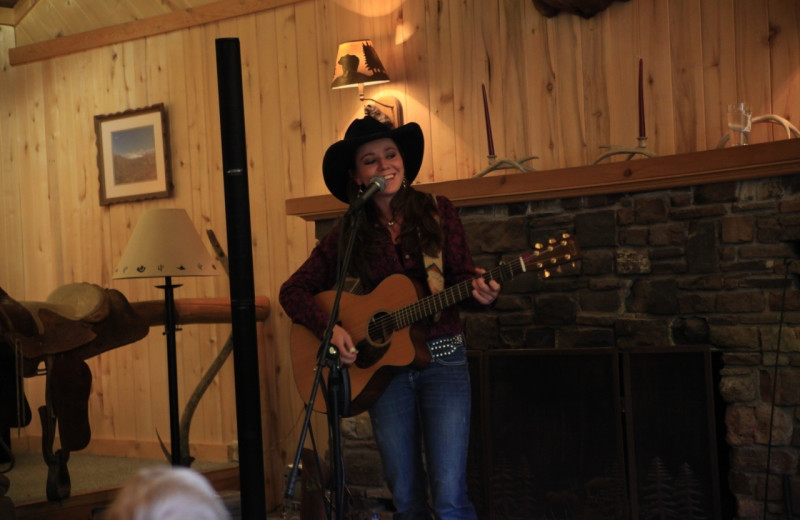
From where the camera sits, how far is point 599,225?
353 cm

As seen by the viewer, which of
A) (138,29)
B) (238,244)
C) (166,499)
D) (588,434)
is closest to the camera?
(166,499)

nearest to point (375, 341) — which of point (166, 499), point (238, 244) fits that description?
point (238, 244)

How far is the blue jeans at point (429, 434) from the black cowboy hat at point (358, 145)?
60 cm

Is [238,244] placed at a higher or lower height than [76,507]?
higher

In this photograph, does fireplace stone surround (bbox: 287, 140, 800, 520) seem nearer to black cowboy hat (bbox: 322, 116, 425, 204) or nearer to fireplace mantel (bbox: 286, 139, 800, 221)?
fireplace mantel (bbox: 286, 139, 800, 221)

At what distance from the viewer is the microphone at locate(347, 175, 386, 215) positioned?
7.69 feet

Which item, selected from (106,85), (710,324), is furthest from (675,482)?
(106,85)

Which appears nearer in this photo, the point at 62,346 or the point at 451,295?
the point at 451,295

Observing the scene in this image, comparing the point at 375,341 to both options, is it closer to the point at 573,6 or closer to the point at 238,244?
the point at 238,244

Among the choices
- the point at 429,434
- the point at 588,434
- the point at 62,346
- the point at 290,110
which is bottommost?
the point at 588,434

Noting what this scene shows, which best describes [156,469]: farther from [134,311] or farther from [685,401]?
[134,311]

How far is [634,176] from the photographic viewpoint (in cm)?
337

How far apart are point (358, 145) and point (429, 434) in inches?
33.9

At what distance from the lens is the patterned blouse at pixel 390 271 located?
2.62m
